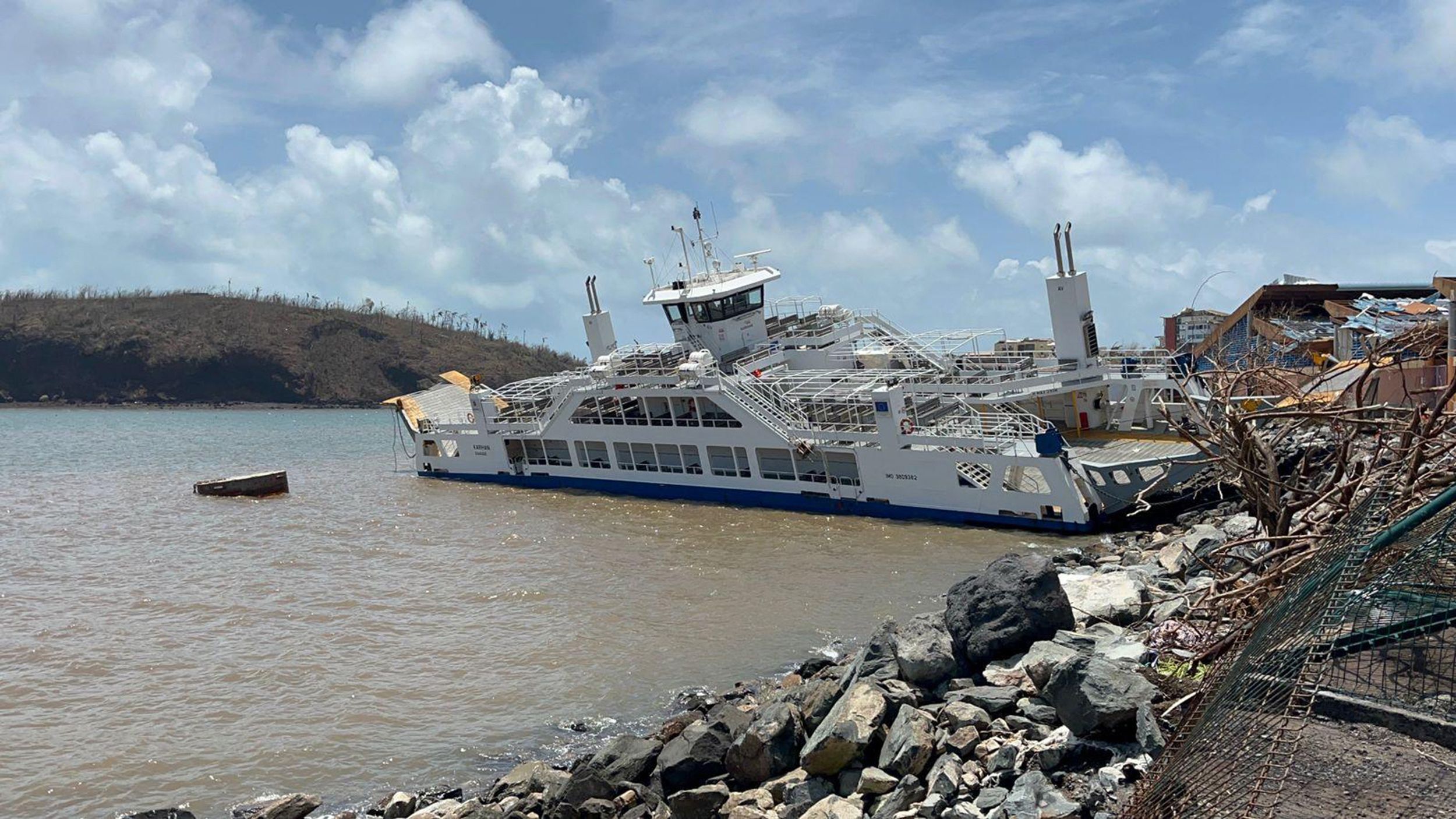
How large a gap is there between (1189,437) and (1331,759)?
405 centimetres

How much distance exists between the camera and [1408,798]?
4.64 m

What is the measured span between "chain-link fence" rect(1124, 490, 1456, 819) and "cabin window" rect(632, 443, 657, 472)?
24.5 meters

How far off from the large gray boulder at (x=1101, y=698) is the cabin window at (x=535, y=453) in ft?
86.4

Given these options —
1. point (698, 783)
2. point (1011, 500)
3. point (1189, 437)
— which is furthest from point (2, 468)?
point (1189, 437)

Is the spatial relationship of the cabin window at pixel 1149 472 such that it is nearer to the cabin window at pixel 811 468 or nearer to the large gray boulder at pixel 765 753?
the cabin window at pixel 811 468

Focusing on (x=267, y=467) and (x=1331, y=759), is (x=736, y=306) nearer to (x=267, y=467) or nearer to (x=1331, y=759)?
(x=267, y=467)

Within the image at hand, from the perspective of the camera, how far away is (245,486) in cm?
3316

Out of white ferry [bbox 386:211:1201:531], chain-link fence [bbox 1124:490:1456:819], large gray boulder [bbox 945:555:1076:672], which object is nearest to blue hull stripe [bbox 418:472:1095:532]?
white ferry [bbox 386:211:1201:531]

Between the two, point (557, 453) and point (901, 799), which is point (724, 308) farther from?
point (901, 799)

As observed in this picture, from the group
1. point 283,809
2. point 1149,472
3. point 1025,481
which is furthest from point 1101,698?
point 1025,481

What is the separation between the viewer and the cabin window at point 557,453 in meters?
31.9

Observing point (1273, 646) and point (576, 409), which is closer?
point (1273, 646)

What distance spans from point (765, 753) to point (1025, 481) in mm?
14736

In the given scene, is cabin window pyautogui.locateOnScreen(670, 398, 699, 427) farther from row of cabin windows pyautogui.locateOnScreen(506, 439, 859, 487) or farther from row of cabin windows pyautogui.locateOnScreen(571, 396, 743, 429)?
row of cabin windows pyautogui.locateOnScreen(506, 439, 859, 487)
